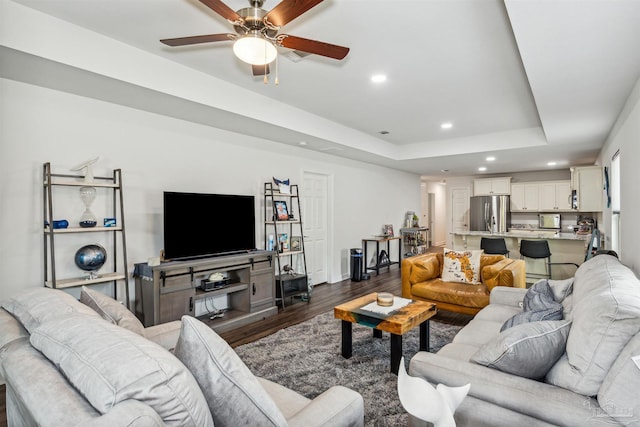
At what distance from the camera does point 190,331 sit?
43.6 inches

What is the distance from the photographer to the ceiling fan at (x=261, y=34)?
1.83 meters

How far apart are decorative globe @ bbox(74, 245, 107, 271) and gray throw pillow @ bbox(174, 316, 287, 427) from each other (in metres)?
2.55

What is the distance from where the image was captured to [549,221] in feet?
27.8

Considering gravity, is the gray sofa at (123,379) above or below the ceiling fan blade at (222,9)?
below

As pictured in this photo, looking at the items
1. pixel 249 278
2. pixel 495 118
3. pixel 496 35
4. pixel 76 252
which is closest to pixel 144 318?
pixel 76 252

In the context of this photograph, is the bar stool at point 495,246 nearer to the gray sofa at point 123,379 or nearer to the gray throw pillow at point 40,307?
the gray sofa at point 123,379

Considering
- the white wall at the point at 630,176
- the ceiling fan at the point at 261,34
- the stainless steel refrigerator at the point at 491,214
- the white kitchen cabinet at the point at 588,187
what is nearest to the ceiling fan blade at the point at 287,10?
the ceiling fan at the point at 261,34

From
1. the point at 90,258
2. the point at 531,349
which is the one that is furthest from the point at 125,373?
the point at 90,258

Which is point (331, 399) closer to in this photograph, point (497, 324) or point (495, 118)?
point (497, 324)

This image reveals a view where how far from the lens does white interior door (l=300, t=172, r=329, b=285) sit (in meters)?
5.80

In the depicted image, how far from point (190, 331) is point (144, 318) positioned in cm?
281

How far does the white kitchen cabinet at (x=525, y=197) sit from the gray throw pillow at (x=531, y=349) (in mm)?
7900

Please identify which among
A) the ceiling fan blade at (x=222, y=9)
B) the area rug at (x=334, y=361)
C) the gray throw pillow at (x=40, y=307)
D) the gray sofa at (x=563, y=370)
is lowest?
the area rug at (x=334, y=361)

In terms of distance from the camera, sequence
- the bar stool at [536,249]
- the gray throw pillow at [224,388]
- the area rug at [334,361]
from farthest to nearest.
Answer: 1. the bar stool at [536,249]
2. the area rug at [334,361]
3. the gray throw pillow at [224,388]
